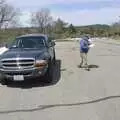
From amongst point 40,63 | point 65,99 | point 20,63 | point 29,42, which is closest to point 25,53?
point 20,63

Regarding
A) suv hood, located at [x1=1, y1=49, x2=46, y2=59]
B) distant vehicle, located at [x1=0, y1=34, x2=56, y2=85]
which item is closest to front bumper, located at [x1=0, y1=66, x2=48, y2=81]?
distant vehicle, located at [x1=0, y1=34, x2=56, y2=85]

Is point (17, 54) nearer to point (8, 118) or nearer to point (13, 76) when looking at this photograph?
point (13, 76)

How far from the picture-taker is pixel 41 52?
1319cm

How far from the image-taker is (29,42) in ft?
49.4

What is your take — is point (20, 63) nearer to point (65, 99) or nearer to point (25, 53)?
point (25, 53)

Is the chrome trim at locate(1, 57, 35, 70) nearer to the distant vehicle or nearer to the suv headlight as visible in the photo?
the distant vehicle

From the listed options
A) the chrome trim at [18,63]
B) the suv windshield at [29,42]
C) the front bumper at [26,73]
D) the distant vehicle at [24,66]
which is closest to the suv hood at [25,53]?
the distant vehicle at [24,66]

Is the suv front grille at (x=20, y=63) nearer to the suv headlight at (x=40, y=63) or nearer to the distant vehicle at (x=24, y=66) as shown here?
the distant vehicle at (x=24, y=66)

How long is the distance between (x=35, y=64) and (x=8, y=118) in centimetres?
460

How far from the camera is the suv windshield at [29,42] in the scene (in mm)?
14824

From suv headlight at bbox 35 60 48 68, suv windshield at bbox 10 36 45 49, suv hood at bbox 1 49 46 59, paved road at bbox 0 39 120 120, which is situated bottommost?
paved road at bbox 0 39 120 120

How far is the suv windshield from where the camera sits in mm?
14824

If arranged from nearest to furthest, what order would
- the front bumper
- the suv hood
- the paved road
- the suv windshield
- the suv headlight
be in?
A: 1. the paved road
2. the front bumper
3. the suv headlight
4. the suv hood
5. the suv windshield

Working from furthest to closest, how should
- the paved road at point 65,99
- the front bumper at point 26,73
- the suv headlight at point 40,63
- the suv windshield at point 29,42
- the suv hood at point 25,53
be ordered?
the suv windshield at point 29,42 < the suv hood at point 25,53 < the suv headlight at point 40,63 < the front bumper at point 26,73 < the paved road at point 65,99
